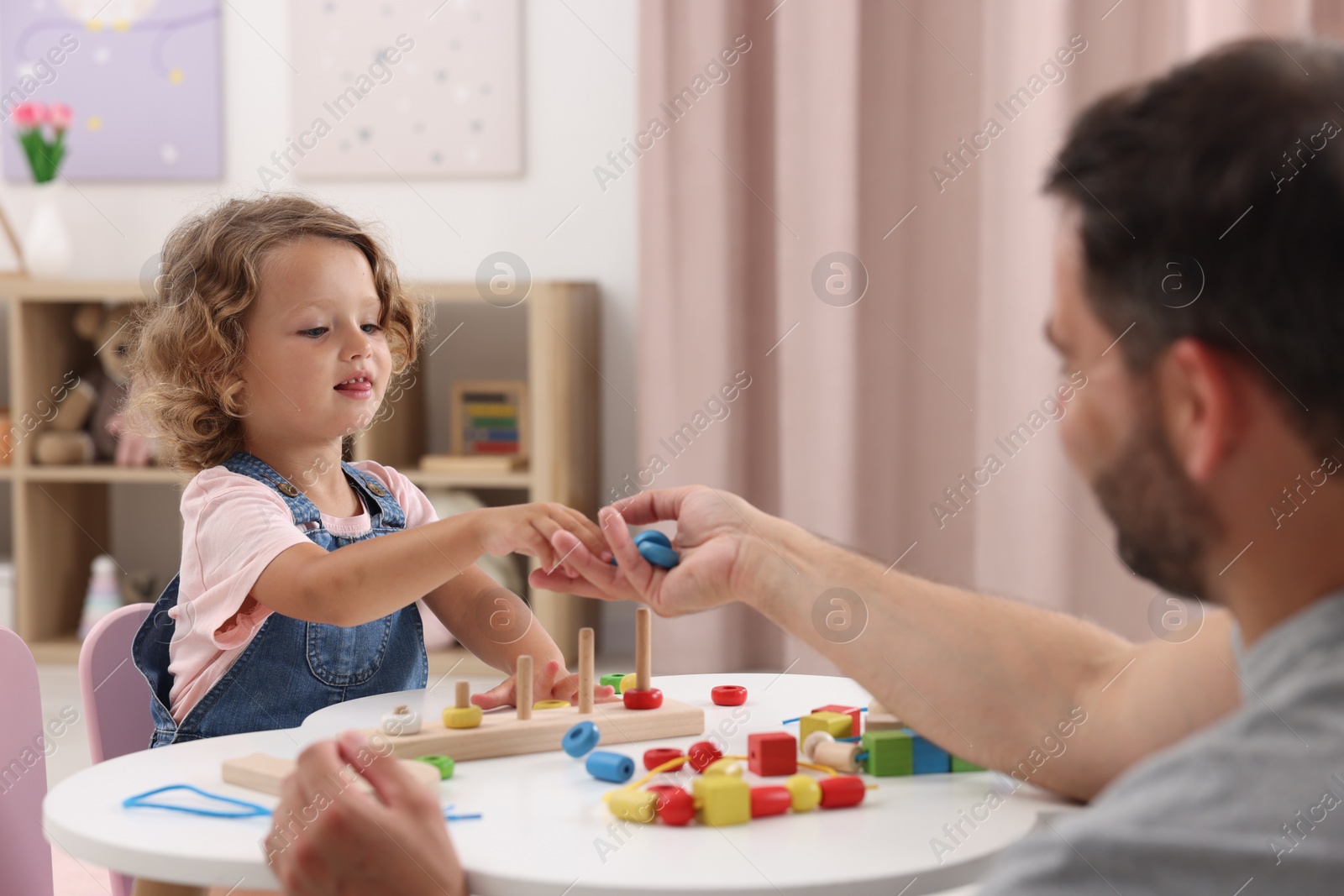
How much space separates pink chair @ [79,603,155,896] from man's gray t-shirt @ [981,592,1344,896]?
974 millimetres

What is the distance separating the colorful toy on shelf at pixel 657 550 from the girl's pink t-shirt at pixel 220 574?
0.37m

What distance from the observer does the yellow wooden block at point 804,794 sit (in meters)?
0.81

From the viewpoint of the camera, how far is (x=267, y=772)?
852mm

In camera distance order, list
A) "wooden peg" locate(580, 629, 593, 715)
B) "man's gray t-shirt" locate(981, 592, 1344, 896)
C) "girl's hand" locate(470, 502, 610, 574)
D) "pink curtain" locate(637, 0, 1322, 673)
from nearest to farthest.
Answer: "man's gray t-shirt" locate(981, 592, 1344, 896)
"wooden peg" locate(580, 629, 593, 715)
"girl's hand" locate(470, 502, 610, 574)
"pink curtain" locate(637, 0, 1322, 673)

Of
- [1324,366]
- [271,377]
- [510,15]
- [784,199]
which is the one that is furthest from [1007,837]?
[510,15]

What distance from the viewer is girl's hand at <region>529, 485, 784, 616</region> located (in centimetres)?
102

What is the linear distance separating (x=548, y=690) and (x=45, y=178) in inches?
106

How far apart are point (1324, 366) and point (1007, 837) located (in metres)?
0.37

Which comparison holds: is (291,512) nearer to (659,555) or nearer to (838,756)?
(659,555)

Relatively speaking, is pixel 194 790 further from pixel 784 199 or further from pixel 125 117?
pixel 125 117

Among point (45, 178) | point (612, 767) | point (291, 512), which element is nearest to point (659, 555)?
point (612, 767)

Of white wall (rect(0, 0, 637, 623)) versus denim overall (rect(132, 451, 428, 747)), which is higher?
white wall (rect(0, 0, 637, 623))

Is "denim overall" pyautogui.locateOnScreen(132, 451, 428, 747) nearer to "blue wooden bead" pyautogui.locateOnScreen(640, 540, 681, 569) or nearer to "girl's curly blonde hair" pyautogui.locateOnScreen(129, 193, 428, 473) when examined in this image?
"girl's curly blonde hair" pyautogui.locateOnScreen(129, 193, 428, 473)

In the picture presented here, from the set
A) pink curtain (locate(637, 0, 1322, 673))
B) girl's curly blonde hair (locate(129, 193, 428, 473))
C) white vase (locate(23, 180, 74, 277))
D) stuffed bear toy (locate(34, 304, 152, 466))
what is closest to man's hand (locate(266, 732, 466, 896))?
girl's curly blonde hair (locate(129, 193, 428, 473))
